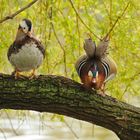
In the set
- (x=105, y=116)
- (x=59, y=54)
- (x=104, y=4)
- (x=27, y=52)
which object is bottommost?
(x=105, y=116)

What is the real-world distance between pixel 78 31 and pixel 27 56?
597mm

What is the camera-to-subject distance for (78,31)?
257 centimetres

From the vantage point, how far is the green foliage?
2539mm

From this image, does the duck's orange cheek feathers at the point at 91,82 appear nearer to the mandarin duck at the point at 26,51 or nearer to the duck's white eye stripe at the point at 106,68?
the duck's white eye stripe at the point at 106,68

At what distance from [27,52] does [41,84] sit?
137mm

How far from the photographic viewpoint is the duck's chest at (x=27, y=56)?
6.62 feet

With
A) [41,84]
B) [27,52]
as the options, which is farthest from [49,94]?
[27,52]

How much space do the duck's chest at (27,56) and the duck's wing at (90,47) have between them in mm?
167

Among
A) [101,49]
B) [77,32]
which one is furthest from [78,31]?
[101,49]

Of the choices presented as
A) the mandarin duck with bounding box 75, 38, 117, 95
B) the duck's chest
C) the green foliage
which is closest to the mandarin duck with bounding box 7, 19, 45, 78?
the duck's chest

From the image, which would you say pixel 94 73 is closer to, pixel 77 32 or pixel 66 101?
pixel 66 101

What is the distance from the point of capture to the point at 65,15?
8.63ft

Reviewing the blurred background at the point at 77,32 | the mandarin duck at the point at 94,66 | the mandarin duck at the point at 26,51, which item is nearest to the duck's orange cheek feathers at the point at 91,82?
the mandarin duck at the point at 94,66

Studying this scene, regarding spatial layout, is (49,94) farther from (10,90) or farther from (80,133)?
(80,133)
